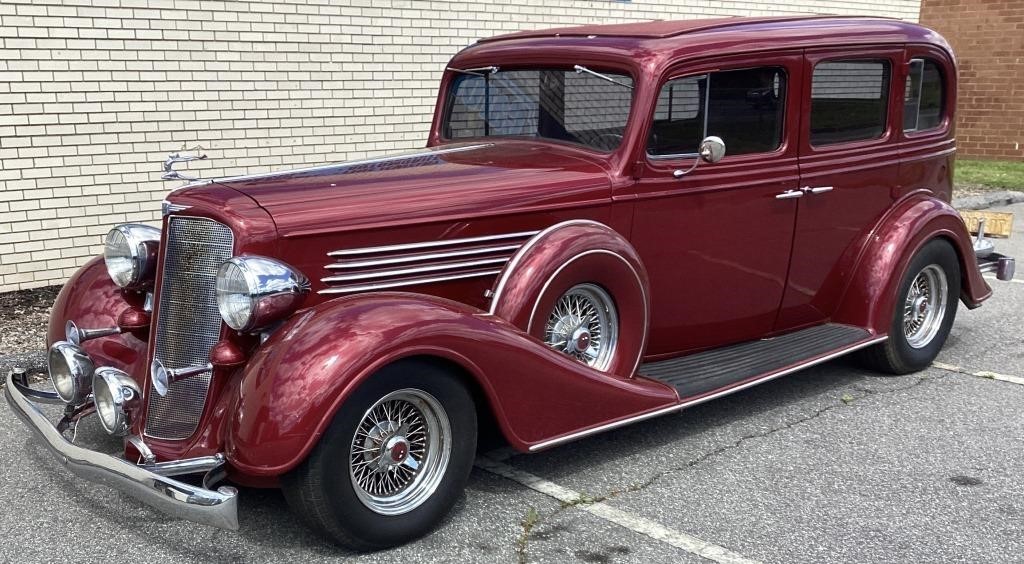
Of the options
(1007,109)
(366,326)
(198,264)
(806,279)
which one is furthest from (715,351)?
(1007,109)

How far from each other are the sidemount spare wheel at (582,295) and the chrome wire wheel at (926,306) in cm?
202

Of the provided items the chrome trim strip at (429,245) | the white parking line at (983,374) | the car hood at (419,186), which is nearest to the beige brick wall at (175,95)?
the car hood at (419,186)

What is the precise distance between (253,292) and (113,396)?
671mm

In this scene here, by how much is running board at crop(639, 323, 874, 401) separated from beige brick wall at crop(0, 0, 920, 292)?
4.06 metres

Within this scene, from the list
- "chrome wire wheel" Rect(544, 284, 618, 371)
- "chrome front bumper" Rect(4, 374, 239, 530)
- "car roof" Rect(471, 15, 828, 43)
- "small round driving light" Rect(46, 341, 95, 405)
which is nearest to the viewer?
"chrome front bumper" Rect(4, 374, 239, 530)

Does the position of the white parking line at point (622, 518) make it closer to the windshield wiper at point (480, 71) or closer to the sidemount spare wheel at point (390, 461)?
the sidemount spare wheel at point (390, 461)

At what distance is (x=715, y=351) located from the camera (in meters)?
4.64

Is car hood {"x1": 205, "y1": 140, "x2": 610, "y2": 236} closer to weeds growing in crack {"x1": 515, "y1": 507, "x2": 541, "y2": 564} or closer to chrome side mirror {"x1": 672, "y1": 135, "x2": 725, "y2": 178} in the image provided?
chrome side mirror {"x1": 672, "y1": 135, "x2": 725, "y2": 178}

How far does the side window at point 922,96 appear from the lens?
525 cm

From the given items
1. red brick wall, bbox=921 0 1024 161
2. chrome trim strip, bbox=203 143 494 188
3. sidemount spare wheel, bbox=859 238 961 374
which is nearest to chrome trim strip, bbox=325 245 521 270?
chrome trim strip, bbox=203 143 494 188

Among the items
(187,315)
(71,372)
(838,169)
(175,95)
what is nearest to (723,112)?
(838,169)

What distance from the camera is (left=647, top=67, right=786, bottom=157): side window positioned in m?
4.25

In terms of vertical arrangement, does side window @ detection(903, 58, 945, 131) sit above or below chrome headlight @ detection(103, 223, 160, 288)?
above

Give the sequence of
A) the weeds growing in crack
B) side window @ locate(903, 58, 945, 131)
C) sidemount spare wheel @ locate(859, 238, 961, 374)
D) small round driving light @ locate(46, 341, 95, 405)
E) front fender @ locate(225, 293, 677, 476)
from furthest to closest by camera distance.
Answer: side window @ locate(903, 58, 945, 131) < sidemount spare wheel @ locate(859, 238, 961, 374) < small round driving light @ locate(46, 341, 95, 405) < the weeds growing in crack < front fender @ locate(225, 293, 677, 476)
